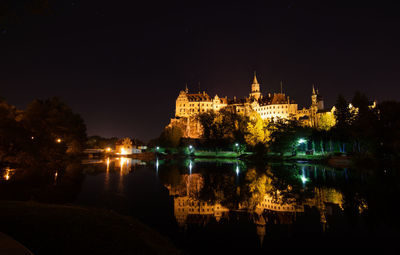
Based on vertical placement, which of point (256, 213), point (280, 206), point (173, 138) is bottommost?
point (256, 213)

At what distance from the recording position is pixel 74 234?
7586 mm

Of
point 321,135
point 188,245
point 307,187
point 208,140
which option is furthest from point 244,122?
point 188,245

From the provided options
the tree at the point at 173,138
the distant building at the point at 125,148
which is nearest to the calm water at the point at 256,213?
the tree at the point at 173,138

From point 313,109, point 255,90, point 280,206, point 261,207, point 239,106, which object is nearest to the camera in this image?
point 261,207

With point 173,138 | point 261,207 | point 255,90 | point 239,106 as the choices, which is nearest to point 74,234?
point 261,207

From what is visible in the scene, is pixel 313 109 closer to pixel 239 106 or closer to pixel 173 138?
pixel 239 106

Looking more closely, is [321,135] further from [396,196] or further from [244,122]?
[396,196]

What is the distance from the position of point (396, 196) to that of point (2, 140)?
46728 mm

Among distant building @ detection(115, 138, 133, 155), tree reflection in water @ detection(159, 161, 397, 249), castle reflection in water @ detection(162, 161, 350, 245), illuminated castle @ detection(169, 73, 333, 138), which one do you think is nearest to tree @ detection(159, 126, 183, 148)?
illuminated castle @ detection(169, 73, 333, 138)

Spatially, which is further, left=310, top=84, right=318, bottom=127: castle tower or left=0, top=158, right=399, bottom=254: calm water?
left=310, top=84, right=318, bottom=127: castle tower

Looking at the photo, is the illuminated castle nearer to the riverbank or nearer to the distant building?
the distant building

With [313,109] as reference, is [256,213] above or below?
below

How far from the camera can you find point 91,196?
17484 millimetres

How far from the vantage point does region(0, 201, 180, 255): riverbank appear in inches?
262
